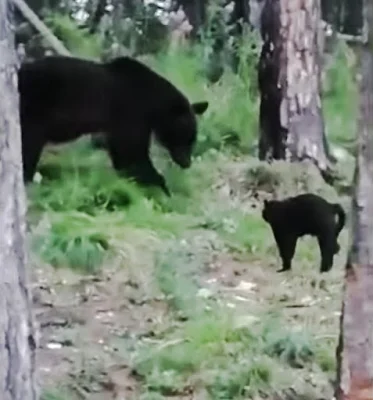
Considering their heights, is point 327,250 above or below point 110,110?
below

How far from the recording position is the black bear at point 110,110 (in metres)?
1.64

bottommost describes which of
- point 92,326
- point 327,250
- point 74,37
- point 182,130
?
point 92,326

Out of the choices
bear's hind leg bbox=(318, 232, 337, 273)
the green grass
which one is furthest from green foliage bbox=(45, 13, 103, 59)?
bear's hind leg bbox=(318, 232, 337, 273)

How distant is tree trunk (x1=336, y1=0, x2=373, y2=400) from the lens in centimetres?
169

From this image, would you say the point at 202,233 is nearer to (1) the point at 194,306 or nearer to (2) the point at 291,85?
(1) the point at 194,306

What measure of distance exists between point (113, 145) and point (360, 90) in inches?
14.4

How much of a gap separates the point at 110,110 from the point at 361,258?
42 centimetres

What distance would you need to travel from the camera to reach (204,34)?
169cm

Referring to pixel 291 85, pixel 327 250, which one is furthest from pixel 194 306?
pixel 291 85

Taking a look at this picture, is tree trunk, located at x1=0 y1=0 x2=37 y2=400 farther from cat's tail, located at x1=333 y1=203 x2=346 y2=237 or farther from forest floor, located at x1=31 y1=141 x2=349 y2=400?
cat's tail, located at x1=333 y1=203 x2=346 y2=237

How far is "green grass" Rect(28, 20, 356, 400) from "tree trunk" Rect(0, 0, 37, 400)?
4cm

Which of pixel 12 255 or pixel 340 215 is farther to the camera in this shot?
pixel 340 215

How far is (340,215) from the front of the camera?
170 centimetres

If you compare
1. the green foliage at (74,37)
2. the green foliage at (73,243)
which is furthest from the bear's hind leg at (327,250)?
the green foliage at (74,37)
